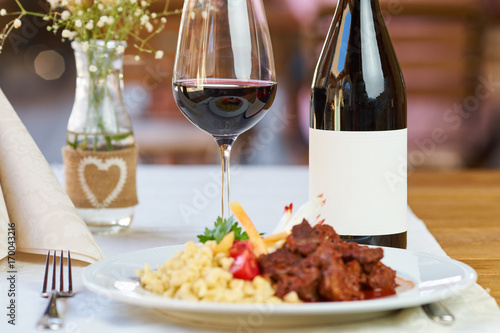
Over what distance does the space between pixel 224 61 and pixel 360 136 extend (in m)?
0.19

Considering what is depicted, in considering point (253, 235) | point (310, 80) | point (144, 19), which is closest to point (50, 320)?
point (253, 235)

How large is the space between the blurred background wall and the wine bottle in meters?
2.46

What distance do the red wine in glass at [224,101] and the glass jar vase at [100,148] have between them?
214 millimetres

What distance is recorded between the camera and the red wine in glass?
830 mm

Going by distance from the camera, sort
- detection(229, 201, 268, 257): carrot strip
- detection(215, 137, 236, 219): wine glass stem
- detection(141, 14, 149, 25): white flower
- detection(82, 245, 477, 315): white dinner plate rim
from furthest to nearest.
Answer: detection(141, 14, 149, 25): white flower, detection(215, 137, 236, 219): wine glass stem, detection(229, 201, 268, 257): carrot strip, detection(82, 245, 477, 315): white dinner plate rim

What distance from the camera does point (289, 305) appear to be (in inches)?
20.7

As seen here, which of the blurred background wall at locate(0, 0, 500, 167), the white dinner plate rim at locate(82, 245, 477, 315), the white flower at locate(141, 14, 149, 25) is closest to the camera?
the white dinner plate rim at locate(82, 245, 477, 315)

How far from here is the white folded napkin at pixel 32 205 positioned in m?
0.84

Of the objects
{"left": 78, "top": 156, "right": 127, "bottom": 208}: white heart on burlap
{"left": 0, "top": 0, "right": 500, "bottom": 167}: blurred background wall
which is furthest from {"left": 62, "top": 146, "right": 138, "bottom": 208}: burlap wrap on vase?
{"left": 0, "top": 0, "right": 500, "bottom": 167}: blurred background wall

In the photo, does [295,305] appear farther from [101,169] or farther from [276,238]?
[101,169]

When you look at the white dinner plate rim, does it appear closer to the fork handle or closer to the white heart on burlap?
the fork handle

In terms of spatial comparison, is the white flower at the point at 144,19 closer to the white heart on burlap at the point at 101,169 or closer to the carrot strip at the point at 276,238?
the white heart on burlap at the point at 101,169

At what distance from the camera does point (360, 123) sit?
36.0 inches

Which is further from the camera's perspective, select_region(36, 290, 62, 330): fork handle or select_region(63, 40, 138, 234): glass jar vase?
select_region(63, 40, 138, 234): glass jar vase
